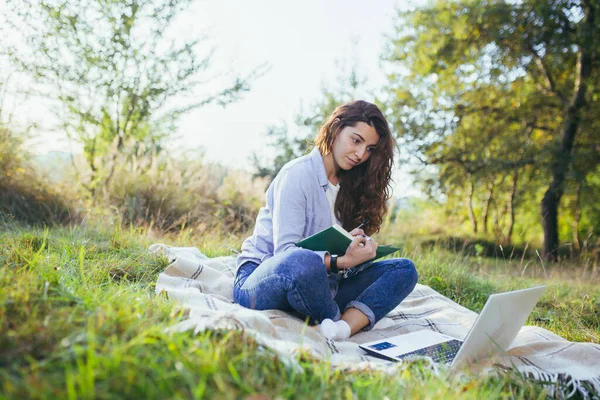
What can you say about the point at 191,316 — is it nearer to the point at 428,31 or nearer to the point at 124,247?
the point at 124,247

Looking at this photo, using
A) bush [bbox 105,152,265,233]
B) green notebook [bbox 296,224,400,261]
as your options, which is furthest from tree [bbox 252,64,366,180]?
green notebook [bbox 296,224,400,261]

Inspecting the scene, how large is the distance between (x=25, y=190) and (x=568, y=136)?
7.17 meters

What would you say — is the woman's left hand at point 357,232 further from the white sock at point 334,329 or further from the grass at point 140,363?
the grass at point 140,363

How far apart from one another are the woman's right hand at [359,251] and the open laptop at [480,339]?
372 mm

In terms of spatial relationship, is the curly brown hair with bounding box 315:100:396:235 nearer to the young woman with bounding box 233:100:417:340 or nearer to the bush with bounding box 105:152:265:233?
the young woman with bounding box 233:100:417:340

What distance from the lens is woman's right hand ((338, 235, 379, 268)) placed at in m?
2.25

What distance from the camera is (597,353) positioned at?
7.21 feet

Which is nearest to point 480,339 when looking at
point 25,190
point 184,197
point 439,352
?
point 439,352

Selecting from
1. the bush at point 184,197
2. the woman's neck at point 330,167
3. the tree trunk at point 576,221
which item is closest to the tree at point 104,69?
the bush at point 184,197

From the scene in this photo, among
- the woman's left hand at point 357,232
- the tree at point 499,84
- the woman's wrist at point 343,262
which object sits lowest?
the woman's wrist at point 343,262

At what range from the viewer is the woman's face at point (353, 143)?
260cm

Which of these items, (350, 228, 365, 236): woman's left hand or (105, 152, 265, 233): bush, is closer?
(350, 228, 365, 236): woman's left hand

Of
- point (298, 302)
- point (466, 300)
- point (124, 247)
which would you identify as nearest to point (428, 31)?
point (466, 300)

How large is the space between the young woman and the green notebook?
4 cm
